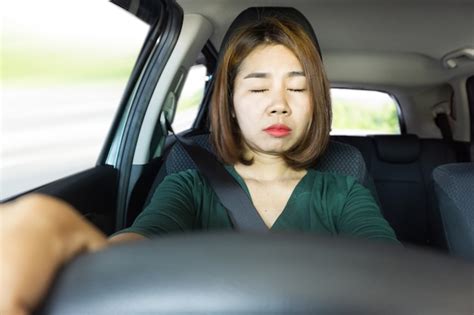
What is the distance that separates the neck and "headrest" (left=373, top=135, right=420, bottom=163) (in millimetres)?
1351

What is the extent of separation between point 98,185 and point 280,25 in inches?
30.2

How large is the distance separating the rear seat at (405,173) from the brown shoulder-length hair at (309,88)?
122 centimetres

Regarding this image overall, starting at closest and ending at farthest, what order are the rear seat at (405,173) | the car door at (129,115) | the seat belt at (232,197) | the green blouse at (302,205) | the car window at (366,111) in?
the green blouse at (302,205) → the seat belt at (232,197) → the car door at (129,115) → the rear seat at (405,173) → the car window at (366,111)

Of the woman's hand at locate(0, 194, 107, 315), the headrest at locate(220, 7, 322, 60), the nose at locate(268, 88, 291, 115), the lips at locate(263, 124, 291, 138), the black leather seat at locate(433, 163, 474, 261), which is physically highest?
the headrest at locate(220, 7, 322, 60)

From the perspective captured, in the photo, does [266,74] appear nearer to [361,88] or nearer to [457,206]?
[457,206]

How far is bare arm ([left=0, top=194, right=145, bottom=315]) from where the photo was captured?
1.45 feet

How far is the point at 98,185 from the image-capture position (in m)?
1.67

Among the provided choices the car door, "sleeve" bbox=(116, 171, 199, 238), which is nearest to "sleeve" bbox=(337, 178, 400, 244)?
"sleeve" bbox=(116, 171, 199, 238)

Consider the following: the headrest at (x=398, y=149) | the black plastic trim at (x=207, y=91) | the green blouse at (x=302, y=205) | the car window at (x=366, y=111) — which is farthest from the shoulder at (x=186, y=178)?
the car window at (x=366, y=111)

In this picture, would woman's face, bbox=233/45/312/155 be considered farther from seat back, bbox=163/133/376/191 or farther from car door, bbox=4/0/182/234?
car door, bbox=4/0/182/234

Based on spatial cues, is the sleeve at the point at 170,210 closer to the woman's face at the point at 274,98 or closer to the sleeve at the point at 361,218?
the woman's face at the point at 274,98

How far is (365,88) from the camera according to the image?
11.5 feet

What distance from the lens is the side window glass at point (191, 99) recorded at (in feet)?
8.53

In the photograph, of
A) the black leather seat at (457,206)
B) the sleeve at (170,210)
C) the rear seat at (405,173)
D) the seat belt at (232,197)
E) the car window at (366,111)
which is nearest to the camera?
the sleeve at (170,210)
